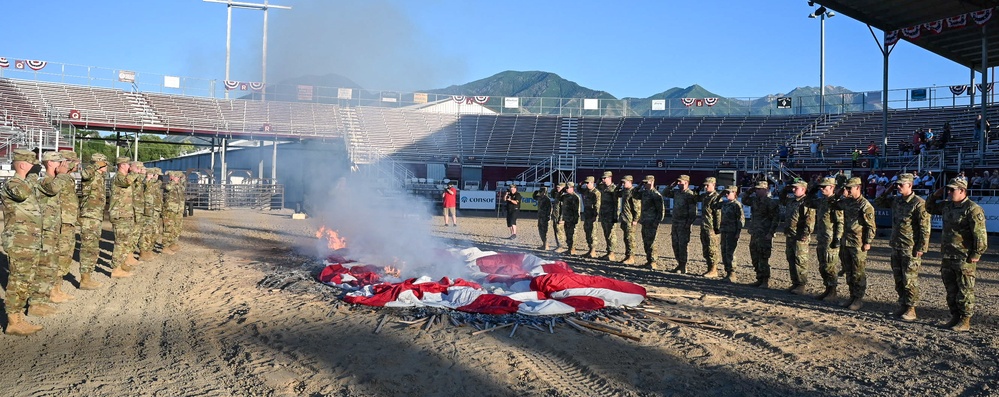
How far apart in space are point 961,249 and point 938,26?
66.0 ft

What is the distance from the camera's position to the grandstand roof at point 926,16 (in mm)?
22844

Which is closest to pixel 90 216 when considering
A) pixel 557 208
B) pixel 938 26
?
pixel 557 208

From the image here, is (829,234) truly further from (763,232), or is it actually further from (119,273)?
(119,273)

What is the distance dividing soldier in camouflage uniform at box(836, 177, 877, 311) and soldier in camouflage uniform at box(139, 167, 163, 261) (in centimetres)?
1205

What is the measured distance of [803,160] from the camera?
33.7 m

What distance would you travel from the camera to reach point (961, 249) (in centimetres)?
772

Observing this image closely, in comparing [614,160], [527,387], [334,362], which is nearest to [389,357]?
[334,362]

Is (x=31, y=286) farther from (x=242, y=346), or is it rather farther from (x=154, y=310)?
(x=242, y=346)

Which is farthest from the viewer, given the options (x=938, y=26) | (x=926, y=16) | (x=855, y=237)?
(x=926, y=16)

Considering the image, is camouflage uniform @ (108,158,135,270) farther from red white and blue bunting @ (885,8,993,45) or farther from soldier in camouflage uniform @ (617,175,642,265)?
red white and blue bunting @ (885,8,993,45)

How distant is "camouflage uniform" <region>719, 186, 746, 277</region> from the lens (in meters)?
11.6

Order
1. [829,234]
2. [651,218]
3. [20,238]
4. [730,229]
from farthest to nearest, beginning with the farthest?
1. [651,218]
2. [730,229]
3. [829,234]
4. [20,238]

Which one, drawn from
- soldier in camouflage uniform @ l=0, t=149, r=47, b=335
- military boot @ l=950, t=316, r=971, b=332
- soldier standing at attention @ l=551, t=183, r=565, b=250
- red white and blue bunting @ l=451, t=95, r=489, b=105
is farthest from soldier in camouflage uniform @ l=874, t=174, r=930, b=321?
red white and blue bunting @ l=451, t=95, r=489, b=105

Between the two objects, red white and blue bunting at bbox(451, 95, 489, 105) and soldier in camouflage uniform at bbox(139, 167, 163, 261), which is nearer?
soldier in camouflage uniform at bbox(139, 167, 163, 261)
